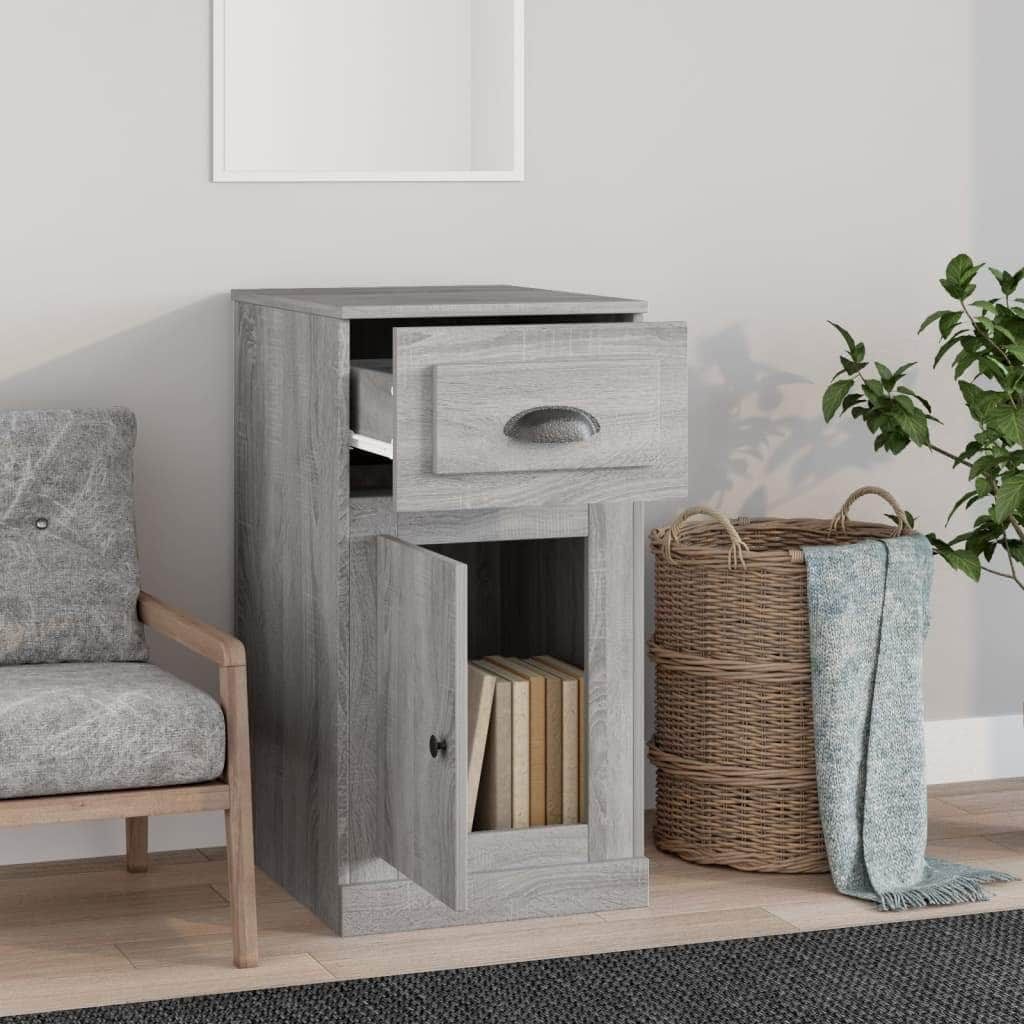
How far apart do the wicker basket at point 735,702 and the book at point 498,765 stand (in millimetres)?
384

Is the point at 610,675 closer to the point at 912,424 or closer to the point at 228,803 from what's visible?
the point at 228,803

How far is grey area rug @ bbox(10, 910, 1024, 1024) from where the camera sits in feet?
7.33

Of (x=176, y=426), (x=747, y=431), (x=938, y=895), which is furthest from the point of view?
(x=747, y=431)

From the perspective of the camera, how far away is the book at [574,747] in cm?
260

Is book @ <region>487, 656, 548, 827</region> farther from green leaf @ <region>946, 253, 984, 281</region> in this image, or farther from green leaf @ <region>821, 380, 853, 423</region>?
green leaf @ <region>946, 253, 984, 281</region>

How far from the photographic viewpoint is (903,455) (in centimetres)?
333

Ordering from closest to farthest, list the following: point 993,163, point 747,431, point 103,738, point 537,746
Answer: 1. point 103,738
2. point 537,746
3. point 747,431
4. point 993,163

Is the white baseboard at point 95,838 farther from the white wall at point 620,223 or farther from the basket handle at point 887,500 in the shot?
the basket handle at point 887,500

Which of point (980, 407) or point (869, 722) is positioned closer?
point (869, 722)

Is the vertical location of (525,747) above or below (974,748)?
above

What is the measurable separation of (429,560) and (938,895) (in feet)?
3.11

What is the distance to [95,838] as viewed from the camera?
115 inches

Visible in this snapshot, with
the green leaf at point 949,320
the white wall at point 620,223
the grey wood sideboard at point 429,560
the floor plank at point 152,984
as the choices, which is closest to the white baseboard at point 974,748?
the white wall at point 620,223

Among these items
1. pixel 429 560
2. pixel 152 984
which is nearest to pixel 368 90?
pixel 429 560
